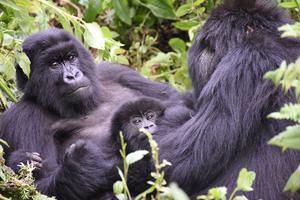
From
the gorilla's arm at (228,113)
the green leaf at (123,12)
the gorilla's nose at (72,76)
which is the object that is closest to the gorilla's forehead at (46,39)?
the gorilla's nose at (72,76)

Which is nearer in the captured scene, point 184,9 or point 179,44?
point 184,9

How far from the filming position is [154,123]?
450 cm

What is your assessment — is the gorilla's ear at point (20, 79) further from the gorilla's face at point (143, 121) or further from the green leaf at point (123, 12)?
the green leaf at point (123, 12)

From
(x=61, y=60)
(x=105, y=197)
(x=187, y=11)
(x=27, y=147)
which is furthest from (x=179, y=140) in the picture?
(x=187, y=11)

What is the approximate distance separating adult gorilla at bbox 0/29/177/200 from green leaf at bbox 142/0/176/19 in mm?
1288

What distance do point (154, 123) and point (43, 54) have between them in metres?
1.12

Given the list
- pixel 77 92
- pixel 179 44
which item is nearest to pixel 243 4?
pixel 77 92

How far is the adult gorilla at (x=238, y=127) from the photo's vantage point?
3.75m

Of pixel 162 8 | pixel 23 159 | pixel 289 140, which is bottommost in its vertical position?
pixel 23 159

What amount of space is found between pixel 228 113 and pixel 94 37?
193 centimetres

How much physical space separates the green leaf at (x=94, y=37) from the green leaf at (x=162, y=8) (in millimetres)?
1439

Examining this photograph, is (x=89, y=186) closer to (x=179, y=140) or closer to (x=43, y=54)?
(x=179, y=140)

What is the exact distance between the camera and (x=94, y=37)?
542cm

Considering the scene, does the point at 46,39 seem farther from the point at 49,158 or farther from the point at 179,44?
the point at 179,44
